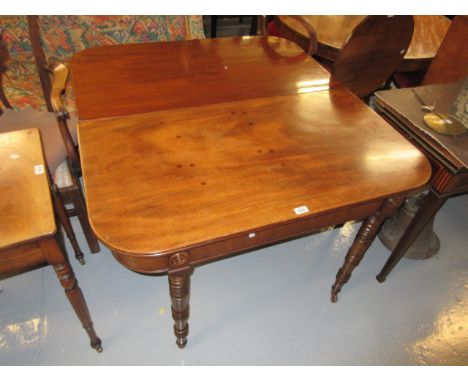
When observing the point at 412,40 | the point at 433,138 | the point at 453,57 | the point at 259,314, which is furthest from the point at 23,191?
the point at 412,40

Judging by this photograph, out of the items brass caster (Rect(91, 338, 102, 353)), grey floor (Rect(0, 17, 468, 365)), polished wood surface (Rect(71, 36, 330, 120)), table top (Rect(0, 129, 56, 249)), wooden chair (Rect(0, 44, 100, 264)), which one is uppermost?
polished wood surface (Rect(71, 36, 330, 120))

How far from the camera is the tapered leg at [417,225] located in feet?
3.72

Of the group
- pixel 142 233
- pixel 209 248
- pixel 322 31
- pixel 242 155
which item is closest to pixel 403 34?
pixel 322 31

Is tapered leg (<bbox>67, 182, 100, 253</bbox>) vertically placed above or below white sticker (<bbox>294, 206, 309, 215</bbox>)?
below

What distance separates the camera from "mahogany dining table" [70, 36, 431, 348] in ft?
2.47

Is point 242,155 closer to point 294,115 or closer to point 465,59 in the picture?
point 294,115

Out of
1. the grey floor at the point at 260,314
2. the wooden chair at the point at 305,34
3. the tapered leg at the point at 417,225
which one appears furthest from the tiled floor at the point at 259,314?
the wooden chair at the point at 305,34

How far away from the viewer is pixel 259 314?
1.39 metres

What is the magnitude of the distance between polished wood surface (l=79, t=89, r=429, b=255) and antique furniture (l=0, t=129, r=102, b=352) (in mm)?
141

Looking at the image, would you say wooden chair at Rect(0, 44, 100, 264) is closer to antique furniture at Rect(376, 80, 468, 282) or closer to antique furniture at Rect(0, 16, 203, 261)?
antique furniture at Rect(0, 16, 203, 261)

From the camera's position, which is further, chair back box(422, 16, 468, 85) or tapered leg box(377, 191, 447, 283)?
chair back box(422, 16, 468, 85)

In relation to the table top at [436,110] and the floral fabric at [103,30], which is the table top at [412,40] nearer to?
the table top at [436,110]

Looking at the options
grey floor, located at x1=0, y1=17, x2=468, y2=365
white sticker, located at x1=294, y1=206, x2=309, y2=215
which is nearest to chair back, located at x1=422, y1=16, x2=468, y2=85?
grey floor, located at x1=0, y1=17, x2=468, y2=365

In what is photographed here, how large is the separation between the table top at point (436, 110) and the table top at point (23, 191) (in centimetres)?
118
